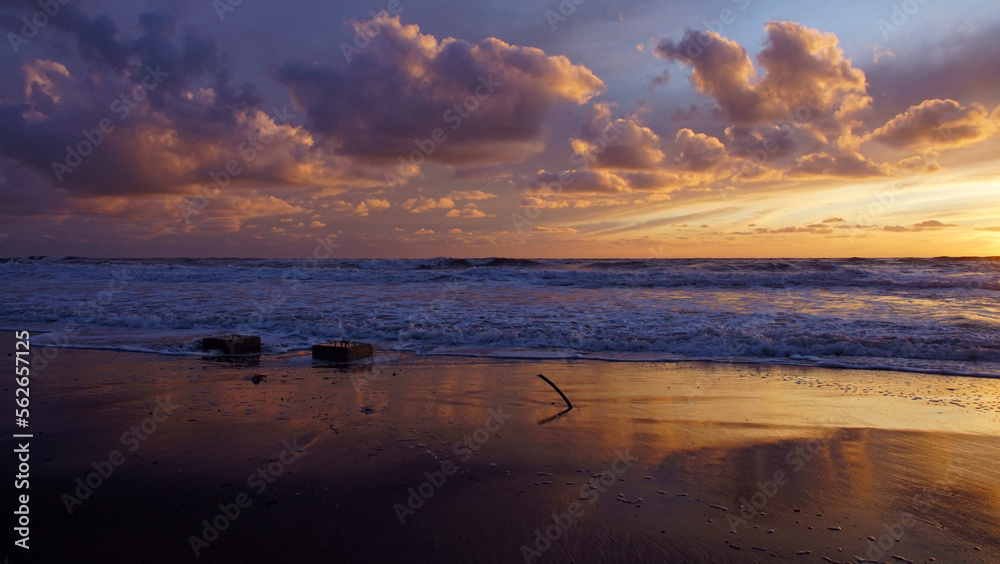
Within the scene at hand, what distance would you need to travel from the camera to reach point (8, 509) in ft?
10.7

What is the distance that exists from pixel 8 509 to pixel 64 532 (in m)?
0.59

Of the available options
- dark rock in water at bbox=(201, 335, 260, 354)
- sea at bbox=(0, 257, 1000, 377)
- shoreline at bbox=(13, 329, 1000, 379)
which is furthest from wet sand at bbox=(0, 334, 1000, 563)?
sea at bbox=(0, 257, 1000, 377)

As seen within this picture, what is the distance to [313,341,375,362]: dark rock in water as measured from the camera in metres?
8.20

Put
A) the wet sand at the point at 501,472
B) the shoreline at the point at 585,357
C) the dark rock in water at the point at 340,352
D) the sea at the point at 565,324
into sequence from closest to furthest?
the wet sand at the point at 501,472, the dark rock in water at the point at 340,352, the shoreline at the point at 585,357, the sea at the point at 565,324

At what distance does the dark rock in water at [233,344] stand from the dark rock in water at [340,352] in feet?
4.51

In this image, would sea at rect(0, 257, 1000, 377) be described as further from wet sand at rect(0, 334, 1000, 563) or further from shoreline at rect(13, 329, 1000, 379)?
wet sand at rect(0, 334, 1000, 563)

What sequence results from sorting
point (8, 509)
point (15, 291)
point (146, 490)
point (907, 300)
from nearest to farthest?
point (8, 509) < point (146, 490) < point (907, 300) < point (15, 291)

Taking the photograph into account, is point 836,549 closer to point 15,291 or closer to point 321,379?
point 321,379

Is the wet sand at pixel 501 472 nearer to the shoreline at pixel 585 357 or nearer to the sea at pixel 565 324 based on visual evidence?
the shoreline at pixel 585 357

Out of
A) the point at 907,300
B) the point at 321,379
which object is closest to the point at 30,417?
the point at 321,379

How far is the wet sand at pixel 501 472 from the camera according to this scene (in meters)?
2.98

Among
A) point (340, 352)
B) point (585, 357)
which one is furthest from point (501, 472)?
point (585, 357)

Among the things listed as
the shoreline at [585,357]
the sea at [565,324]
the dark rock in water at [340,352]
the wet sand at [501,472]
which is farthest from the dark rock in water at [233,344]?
the wet sand at [501,472]

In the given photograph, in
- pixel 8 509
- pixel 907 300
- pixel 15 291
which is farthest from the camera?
pixel 15 291
